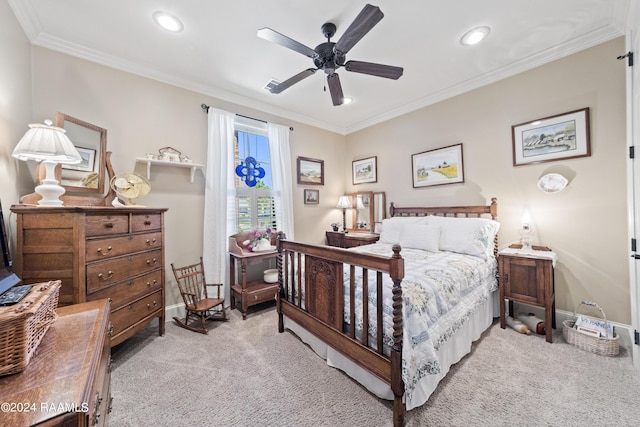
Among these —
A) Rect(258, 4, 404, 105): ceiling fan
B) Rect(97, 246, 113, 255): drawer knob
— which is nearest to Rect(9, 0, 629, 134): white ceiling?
Rect(258, 4, 404, 105): ceiling fan

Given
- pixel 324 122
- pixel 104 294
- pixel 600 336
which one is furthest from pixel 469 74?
pixel 104 294

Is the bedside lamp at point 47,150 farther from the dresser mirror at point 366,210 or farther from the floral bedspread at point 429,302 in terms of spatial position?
the dresser mirror at point 366,210

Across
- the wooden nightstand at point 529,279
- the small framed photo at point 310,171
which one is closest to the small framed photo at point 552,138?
the wooden nightstand at point 529,279

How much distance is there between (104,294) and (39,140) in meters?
1.17

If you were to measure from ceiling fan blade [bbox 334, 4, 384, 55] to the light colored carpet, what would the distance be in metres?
2.55

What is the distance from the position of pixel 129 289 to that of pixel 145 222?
1.97 ft

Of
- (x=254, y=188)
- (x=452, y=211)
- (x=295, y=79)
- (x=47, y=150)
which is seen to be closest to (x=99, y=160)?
(x=47, y=150)

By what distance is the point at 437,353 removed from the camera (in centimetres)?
176

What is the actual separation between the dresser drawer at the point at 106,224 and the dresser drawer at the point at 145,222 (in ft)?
0.23

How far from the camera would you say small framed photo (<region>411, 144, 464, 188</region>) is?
3.36 m

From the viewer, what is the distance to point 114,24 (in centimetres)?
215

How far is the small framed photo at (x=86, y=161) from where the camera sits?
7.60 feet

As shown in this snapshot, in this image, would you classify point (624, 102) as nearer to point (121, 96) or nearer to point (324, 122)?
point (324, 122)

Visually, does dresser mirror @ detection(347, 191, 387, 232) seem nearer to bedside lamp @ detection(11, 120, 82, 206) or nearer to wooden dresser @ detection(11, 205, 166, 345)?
wooden dresser @ detection(11, 205, 166, 345)
